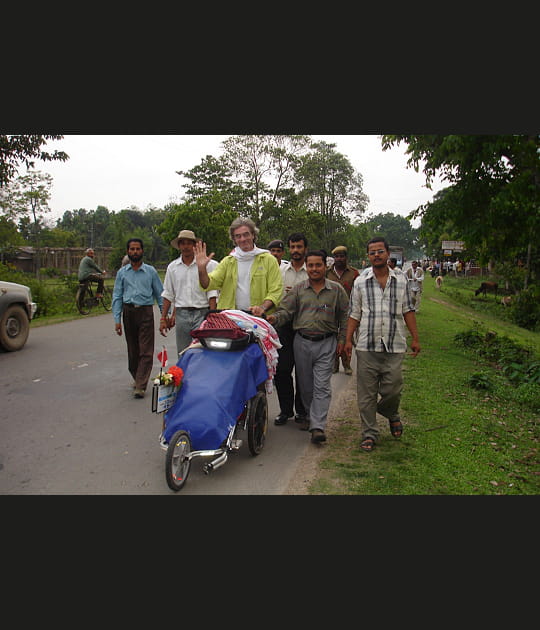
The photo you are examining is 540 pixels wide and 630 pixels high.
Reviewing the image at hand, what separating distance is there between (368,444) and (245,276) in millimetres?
Answer: 2122

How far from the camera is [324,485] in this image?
4.06m

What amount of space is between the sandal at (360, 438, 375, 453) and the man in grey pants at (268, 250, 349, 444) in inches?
15.4

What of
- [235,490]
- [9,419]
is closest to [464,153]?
[235,490]

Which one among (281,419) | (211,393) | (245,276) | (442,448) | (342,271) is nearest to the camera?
(211,393)

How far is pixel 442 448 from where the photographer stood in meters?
4.97

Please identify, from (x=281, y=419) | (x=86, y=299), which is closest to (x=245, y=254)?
(x=281, y=419)

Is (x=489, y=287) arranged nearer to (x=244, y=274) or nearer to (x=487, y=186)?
(x=487, y=186)

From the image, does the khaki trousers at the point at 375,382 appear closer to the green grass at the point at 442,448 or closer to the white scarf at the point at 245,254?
the green grass at the point at 442,448

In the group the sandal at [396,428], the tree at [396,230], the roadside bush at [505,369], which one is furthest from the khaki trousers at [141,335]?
the tree at [396,230]

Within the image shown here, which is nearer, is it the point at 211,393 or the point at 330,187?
the point at 211,393

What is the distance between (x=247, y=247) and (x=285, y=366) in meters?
1.43

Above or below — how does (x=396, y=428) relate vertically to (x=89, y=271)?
below

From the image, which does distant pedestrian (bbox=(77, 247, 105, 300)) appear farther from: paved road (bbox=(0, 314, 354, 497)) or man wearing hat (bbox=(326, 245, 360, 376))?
man wearing hat (bbox=(326, 245, 360, 376))

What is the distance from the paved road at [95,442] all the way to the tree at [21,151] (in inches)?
210
